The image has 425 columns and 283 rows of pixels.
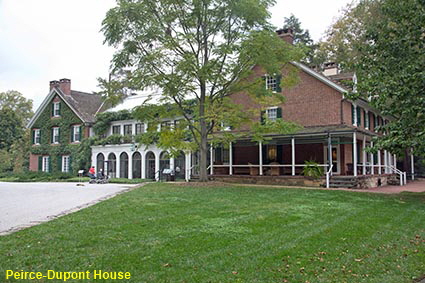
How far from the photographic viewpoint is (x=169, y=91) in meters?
18.6

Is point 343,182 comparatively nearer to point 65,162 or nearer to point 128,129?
point 128,129

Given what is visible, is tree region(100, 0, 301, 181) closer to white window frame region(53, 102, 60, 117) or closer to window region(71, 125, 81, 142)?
window region(71, 125, 81, 142)

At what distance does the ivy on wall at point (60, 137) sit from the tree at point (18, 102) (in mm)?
23163

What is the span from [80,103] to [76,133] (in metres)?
3.23

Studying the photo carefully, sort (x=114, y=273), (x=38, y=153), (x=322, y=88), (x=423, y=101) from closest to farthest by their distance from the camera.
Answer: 1. (x=114, y=273)
2. (x=423, y=101)
3. (x=322, y=88)
4. (x=38, y=153)

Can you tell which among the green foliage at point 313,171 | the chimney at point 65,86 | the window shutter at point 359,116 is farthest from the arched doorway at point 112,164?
the window shutter at point 359,116

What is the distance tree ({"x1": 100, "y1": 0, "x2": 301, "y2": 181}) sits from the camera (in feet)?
58.4

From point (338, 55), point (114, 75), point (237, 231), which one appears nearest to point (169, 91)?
point (114, 75)

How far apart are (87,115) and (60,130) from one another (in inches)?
136

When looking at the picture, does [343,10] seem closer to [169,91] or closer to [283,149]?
[283,149]

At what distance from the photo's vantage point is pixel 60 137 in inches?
1475

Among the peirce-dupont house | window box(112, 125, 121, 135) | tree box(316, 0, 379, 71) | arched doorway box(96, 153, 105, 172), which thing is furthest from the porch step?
the peirce-dupont house

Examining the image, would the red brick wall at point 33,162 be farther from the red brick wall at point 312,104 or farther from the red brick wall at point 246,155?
the red brick wall at point 312,104

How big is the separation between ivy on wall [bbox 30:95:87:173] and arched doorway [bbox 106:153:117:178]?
2503 millimetres
